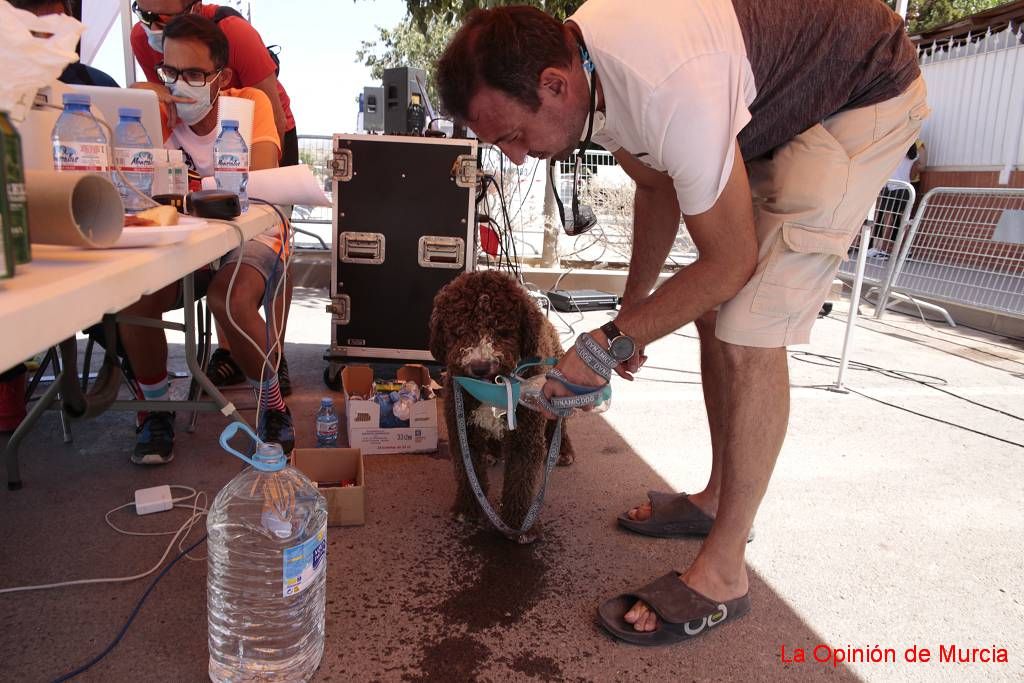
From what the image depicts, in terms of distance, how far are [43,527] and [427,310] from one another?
6.33 ft

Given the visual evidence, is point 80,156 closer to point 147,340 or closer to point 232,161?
point 232,161

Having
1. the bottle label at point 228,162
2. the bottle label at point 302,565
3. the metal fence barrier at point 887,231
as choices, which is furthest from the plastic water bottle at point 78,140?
the metal fence barrier at point 887,231

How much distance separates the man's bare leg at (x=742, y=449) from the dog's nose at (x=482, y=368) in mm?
651

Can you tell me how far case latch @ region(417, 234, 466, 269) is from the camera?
11.4 ft

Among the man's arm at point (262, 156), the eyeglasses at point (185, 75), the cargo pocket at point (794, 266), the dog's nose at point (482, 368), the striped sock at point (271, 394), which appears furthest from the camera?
the man's arm at point (262, 156)

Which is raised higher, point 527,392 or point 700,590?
point 527,392

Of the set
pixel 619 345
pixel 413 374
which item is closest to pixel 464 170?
pixel 413 374

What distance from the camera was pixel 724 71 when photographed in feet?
4.46

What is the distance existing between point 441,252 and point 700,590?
2219 mm

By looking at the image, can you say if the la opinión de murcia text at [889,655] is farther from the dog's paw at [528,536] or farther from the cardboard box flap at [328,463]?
the cardboard box flap at [328,463]

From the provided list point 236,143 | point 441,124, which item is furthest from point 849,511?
point 441,124

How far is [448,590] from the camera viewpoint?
1903 millimetres

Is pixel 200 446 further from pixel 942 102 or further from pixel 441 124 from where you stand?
pixel 942 102

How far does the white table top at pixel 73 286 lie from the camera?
650mm
